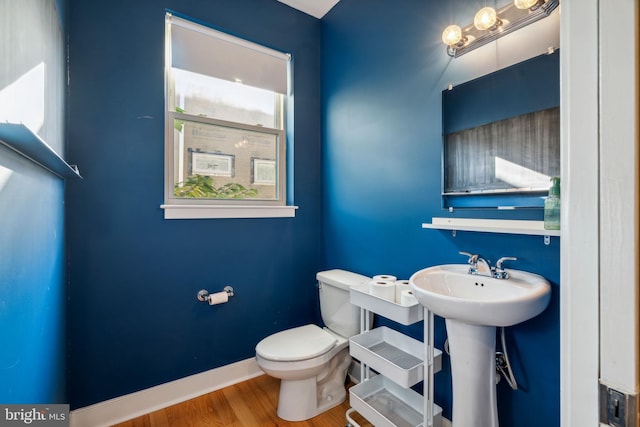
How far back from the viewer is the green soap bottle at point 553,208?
3.45ft

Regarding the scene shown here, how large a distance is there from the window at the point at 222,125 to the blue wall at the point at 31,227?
62 cm

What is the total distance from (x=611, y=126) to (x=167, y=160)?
6.58 ft

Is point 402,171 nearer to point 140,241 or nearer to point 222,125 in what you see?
point 222,125

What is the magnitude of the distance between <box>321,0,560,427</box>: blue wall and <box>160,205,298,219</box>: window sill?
0.39 meters

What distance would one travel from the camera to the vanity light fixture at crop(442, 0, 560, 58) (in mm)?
1178

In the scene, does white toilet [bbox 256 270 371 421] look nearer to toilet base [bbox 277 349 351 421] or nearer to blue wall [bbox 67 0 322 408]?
toilet base [bbox 277 349 351 421]

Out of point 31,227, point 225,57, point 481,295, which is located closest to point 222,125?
point 225,57

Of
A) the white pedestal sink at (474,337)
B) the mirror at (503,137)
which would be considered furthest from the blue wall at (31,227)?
the mirror at (503,137)

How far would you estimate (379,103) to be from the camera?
6.25ft

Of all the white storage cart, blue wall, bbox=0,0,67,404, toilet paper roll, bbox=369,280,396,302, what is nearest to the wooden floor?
the white storage cart

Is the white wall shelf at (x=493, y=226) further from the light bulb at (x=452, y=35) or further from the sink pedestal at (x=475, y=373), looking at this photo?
the light bulb at (x=452, y=35)

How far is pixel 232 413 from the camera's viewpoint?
5.76ft

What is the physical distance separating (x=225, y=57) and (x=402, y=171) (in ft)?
4.83

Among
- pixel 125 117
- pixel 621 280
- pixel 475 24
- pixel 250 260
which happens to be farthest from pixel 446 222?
pixel 125 117
